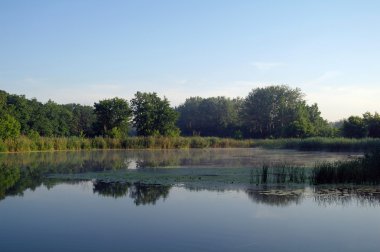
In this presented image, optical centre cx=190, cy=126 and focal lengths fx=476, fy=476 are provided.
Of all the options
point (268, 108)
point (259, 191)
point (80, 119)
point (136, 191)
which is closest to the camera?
point (259, 191)

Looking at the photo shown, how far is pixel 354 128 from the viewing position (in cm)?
3947

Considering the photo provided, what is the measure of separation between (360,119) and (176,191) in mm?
32538

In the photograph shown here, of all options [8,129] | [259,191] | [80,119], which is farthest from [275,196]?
[80,119]

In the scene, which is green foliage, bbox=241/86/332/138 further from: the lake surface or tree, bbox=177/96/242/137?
the lake surface

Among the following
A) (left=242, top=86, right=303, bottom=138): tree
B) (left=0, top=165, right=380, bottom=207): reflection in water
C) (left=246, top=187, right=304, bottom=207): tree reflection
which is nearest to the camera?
(left=246, top=187, right=304, bottom=207): tree reflection

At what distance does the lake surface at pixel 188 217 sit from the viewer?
6.15 meters

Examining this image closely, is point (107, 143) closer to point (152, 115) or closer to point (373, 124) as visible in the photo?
point (152, 115)

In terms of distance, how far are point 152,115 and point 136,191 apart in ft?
105

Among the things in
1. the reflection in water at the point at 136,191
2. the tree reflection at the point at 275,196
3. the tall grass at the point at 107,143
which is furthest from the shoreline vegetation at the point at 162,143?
the reflection in water at the point at 136,191

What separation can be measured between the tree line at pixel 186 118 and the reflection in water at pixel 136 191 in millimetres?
19434

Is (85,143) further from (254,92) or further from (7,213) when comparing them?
(254,92)

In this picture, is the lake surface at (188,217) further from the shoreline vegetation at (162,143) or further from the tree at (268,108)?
the tree at (268,108)

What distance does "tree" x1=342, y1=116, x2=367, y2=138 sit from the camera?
→ 3888 centimetres

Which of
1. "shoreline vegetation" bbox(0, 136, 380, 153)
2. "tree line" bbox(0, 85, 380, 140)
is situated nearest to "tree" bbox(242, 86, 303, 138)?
"tree line" bbox(0, 85, 380, 140)
